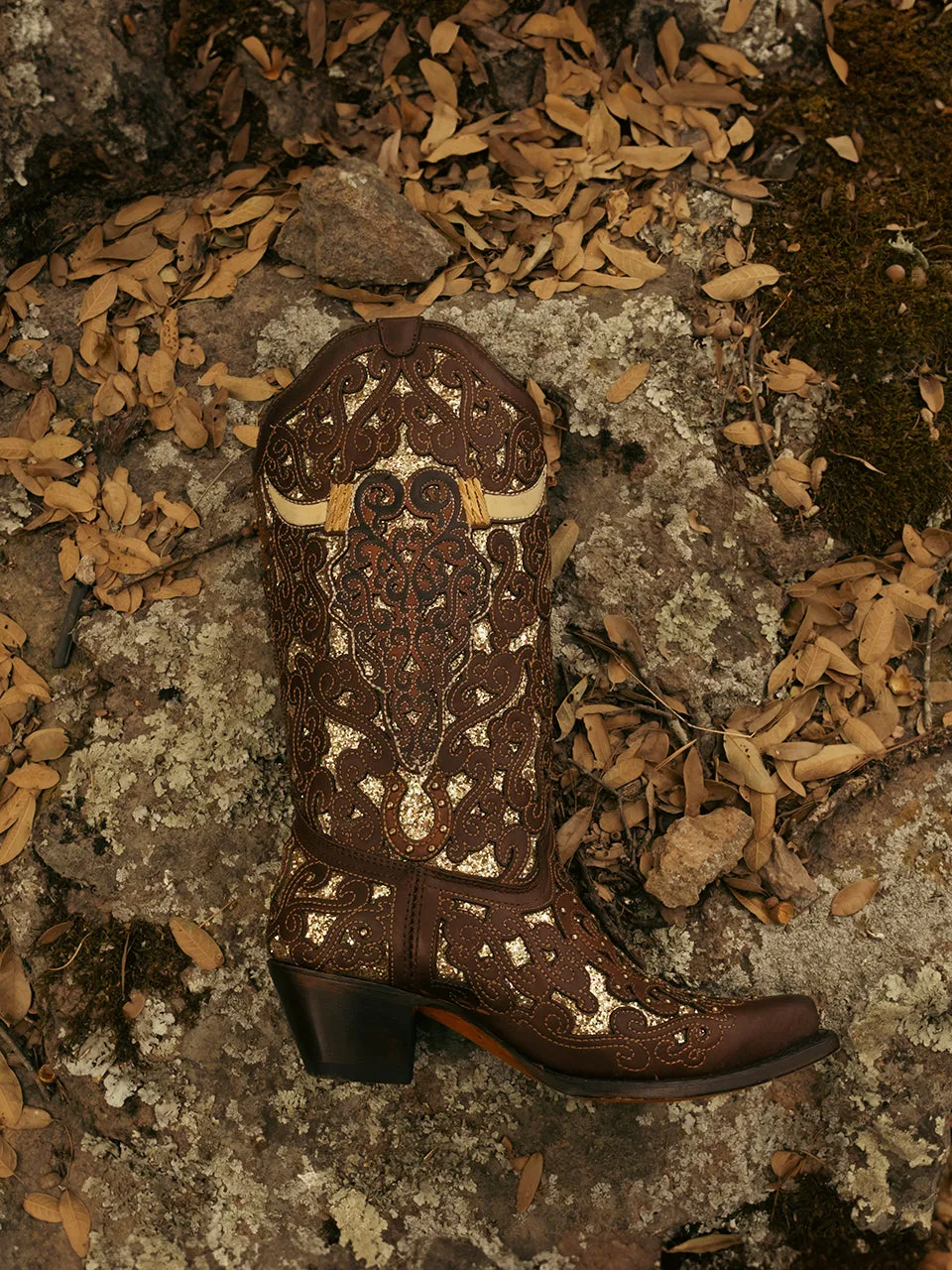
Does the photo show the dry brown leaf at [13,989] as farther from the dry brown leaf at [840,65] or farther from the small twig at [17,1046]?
the dry brown leaf at [840,65]

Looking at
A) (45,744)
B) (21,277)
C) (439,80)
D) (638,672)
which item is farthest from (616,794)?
(21,277)

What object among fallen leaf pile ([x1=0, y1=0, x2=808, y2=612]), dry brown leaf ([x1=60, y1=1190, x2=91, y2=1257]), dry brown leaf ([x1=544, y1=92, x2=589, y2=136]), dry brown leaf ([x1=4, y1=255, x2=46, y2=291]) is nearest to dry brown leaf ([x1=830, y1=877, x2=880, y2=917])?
fallen leaf pile ([x1=0, y1=0, x2=808, y2=612])

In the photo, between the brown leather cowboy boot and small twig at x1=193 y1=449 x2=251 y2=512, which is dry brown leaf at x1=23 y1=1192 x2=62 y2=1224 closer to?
the brown leather cowboy boot

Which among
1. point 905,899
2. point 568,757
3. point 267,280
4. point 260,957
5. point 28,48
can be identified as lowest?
point 905,899

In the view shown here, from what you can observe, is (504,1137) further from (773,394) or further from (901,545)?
(773,394)

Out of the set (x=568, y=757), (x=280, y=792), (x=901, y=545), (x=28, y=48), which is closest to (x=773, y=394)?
(x=901, y=545)
